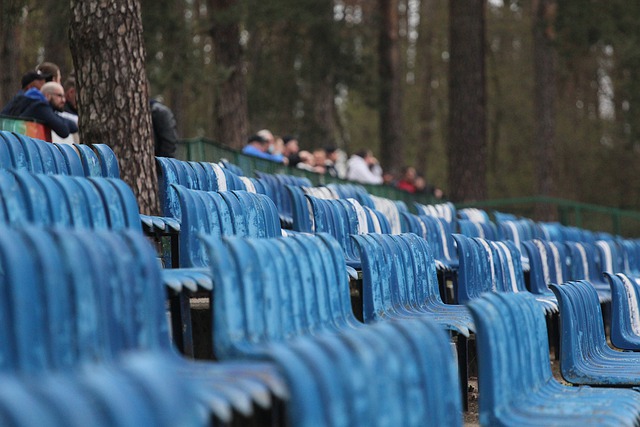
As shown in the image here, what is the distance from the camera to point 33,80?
1010 centimetres

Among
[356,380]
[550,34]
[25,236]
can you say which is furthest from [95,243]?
[550,34]

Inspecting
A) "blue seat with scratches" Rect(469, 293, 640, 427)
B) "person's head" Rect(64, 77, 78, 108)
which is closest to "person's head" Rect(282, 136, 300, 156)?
"person's head" Rect(64, 77, 78, 108)

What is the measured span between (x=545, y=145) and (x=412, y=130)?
1844cm

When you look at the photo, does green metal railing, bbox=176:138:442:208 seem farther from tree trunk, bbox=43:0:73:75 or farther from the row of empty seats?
tree trunk, bbox=43:0:73:75

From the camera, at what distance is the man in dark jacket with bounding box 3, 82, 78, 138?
374 inches

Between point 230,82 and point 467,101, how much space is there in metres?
5.19

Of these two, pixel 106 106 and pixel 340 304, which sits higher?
Answer: pixel 106 106

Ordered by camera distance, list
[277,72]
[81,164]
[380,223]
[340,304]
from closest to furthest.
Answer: [340,304]
[81,164]
[380,223]
[277,72]

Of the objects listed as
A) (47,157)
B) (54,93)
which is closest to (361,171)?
(54,93)

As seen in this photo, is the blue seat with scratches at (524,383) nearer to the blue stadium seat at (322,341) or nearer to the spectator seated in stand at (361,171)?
the blue stadium seat at (322,341)

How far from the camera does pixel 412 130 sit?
158 ft

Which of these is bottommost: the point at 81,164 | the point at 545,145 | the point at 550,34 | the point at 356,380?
the point at 356,380

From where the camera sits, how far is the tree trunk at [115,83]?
940cm

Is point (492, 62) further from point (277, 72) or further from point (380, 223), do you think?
point (380, 223)
